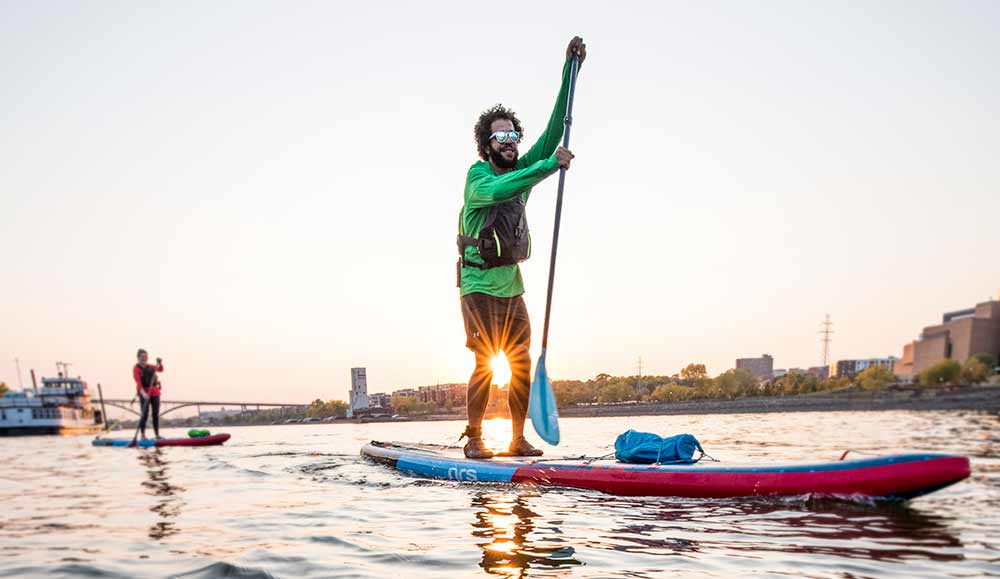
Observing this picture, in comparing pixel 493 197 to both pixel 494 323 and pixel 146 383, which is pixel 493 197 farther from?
pixel 146 383

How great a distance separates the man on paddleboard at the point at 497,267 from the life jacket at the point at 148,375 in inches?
540

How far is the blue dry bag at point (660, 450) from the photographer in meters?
5.67

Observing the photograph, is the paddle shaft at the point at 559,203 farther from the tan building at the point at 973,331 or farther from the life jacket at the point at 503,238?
the tan building at the point at 973,331

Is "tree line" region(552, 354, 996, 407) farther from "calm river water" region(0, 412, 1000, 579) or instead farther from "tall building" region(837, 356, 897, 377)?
"calm river water" region(0, 412, 1000, 579)

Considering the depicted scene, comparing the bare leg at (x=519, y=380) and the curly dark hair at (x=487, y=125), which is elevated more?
the curly dark hair at (x=487, y=125)

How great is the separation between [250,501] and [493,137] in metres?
4.05

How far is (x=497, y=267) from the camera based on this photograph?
6.50 m

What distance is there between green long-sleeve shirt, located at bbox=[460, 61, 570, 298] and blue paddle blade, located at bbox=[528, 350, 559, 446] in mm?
909

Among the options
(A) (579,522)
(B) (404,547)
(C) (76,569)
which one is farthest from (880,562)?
(C) (76,569)

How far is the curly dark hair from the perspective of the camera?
271 inches

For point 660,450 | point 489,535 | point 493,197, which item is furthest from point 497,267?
point 489,535

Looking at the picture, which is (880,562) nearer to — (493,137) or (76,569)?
(76,569)

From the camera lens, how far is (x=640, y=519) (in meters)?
4.14

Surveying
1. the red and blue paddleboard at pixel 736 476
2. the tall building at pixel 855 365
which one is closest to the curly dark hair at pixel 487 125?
the red and blue paddleboard at pixel 736 476
